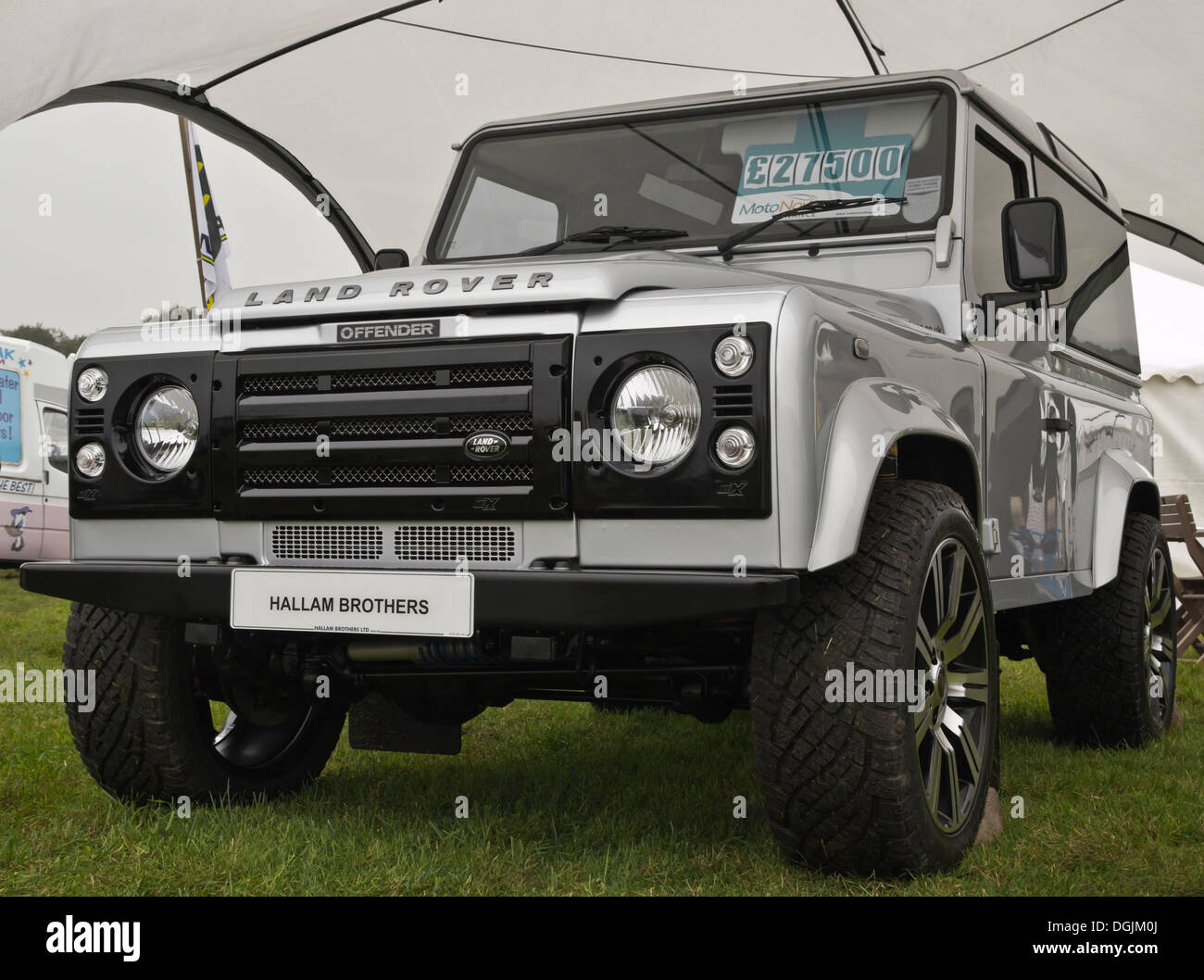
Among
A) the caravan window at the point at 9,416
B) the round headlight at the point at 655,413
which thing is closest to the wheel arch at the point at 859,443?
the round headlight at the point at 655,413

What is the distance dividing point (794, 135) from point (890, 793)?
2314 millimetres

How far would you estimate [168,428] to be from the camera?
10.9ft

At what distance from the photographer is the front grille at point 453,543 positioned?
9.74ft

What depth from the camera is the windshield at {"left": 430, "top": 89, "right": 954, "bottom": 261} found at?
4.11m

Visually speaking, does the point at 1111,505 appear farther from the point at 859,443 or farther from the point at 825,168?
the point at 859,443

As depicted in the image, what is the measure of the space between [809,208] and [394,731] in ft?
6.69

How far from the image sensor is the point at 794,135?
427cm

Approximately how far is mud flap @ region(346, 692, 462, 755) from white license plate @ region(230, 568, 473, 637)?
2.61ft

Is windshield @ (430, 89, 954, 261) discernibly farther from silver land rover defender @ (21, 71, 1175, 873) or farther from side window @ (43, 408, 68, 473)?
side window @ (43, 408, 68, 473)

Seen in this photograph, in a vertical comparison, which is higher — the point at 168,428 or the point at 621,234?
the point at 621,234

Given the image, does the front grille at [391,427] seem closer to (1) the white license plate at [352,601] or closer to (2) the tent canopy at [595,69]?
(1) the white license plate at [352,601]

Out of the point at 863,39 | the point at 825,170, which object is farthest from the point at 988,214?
the point at 863,39

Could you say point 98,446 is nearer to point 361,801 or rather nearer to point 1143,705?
point 361,801

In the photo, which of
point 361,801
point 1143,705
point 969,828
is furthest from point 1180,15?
point 361,801
